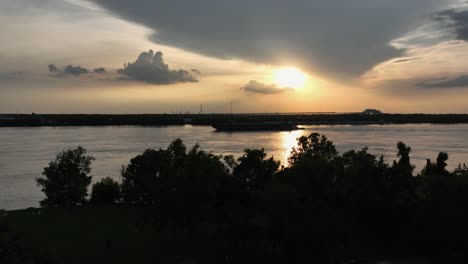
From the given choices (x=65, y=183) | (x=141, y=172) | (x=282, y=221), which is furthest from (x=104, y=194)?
(x=282, y=221)

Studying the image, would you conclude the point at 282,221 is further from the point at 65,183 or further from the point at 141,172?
the point at 65,183

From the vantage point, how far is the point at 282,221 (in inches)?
599

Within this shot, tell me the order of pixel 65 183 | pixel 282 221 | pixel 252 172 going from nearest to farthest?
pixel 282 221 → pixel 252 172 → pixel 65 183

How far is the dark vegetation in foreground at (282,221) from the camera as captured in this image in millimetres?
15422

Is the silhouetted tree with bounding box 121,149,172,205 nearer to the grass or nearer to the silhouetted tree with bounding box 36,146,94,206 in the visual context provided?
the grass

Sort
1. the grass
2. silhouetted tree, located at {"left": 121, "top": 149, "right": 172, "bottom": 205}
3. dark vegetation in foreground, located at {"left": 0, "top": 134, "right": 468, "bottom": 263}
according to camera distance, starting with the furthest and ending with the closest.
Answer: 1. silhouetted tree, located at {"left": 121, "top": 149, "right": 172, "bottom": 205}
2. the grass
3. dark vegetation in foreground, located at {"left": 0, "top": 134, "right": 468, "bottom": 263}

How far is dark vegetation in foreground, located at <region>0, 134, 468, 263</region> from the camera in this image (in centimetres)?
1542

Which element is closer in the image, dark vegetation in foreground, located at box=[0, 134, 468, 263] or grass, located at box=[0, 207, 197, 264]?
dark vegetation in foreground, located at box=[0, 134, 468, 263]

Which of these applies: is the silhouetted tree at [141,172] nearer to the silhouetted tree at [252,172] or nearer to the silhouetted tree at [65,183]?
the silhouetted tree at [65,183]

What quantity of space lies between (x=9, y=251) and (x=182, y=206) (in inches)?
349

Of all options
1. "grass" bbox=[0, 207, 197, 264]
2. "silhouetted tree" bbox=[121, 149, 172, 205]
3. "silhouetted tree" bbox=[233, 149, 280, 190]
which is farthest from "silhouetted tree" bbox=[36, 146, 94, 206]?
"silhouetted tree" bbox=[233, 149, 280, 190]

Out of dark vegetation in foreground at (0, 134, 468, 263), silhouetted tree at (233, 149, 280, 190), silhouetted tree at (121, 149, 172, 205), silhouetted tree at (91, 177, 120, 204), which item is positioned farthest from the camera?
silhouetted tree at (91, 177, 120, 204)

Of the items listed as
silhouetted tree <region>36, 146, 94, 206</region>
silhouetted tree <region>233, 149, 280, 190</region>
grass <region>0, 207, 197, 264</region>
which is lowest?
grass <region>0, 207, 197, 264</region>

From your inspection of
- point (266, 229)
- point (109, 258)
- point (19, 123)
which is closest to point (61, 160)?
point (109, 258)
